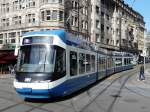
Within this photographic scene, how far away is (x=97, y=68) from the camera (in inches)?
923

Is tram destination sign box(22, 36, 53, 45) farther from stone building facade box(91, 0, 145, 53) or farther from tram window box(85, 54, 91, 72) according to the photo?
stone building facade box(91, 0, 145, 53)

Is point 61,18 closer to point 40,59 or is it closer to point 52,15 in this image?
point 52,15

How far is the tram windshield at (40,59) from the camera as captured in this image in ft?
41.9

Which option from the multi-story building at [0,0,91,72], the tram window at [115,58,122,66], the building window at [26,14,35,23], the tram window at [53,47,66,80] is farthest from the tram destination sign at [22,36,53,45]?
the building window at [26,14,35,23]

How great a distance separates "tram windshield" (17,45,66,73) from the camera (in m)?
12.8

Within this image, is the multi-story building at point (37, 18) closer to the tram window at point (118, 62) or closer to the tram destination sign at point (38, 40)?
the tram window at point (118, 62)

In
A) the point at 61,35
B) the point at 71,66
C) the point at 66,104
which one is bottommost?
the point at 66,104

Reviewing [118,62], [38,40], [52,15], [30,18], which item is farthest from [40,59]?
[30,18]

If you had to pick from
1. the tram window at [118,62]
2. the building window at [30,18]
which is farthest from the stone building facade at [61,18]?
the tram window at [118,62]

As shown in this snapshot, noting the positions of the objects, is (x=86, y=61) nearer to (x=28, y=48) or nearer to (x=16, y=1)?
(x=28, y=48)

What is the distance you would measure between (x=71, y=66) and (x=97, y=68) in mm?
8934

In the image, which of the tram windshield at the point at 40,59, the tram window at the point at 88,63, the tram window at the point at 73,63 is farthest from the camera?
the tram window at the point at 88,63

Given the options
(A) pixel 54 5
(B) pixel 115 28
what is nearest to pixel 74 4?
(A) pixel 54 5

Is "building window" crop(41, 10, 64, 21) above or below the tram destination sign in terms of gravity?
above
